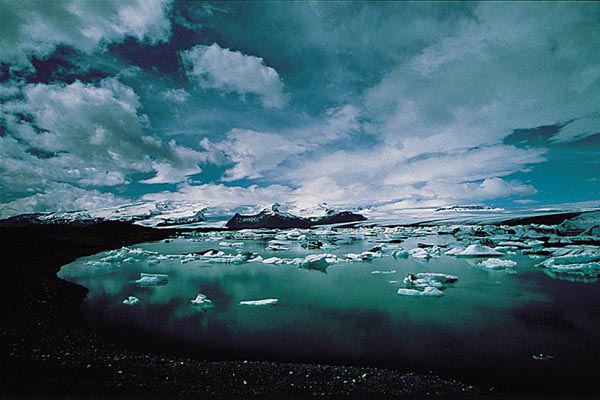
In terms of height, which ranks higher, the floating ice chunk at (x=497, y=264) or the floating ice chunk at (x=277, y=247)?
the floating ice chunk at (x=277, y=247)

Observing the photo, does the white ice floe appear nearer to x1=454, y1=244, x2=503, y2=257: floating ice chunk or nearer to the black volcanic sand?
x1=454, y1=244, x2=503, y2=257: floating ice chunk

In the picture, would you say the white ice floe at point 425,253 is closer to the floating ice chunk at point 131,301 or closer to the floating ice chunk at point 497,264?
the floating ice chunk at point 497,264

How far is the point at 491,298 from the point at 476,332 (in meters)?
2.08

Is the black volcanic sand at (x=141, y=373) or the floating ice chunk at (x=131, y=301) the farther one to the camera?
the floating ice chunk at (x=131, y=301)

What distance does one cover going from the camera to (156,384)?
8.04 ft

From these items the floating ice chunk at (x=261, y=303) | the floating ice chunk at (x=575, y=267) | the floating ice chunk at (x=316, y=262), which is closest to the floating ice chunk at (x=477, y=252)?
the floating ice chunk at (x=575, y=267)

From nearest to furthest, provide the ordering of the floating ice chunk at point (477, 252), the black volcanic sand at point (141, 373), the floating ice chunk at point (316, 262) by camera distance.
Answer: the black volcanic sand at point (141, 373) < the floating ice chunk at point (316, 262) < the floating ice chunk at point (477, 252)

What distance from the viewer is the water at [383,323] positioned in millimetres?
3166

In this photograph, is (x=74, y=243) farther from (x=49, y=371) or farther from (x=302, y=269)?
(x=49, y=371)

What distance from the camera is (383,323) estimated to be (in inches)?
171

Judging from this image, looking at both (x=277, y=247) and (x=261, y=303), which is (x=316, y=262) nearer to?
(x=261, y=303)

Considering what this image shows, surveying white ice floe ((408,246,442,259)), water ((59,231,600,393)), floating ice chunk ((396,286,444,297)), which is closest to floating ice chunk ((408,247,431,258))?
white ice floe ((408,246,442,259))

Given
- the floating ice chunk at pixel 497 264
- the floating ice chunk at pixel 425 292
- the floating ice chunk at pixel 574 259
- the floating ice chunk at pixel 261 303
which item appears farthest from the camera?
the floating ice chunk at pixel 497 264

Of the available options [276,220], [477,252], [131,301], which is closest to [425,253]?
[477,252]
